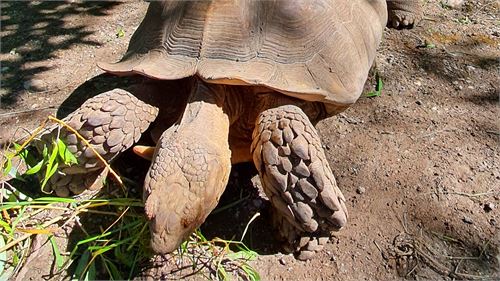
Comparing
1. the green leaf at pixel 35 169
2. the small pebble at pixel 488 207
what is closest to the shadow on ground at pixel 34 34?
the green leaf at pixel 35 169

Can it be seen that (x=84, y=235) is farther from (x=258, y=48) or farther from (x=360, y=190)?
(x=360, y=190)

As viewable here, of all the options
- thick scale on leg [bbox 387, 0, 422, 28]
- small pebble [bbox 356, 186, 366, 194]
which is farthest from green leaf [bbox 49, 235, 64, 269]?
thick scale on leg [bbox 387, 0, 422, 28]

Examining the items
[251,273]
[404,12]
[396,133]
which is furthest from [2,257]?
[404,12]

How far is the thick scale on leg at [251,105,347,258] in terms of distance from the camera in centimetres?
235

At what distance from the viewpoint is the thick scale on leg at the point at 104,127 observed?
260 centimetres

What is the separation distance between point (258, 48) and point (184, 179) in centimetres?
85

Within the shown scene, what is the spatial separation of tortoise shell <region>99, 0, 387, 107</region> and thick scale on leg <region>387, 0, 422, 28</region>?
56.5 inches

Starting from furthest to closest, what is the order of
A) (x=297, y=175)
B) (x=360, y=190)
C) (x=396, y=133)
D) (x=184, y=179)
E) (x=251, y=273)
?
1. (x=396, y=133)
2. (x=360, y=190)
3. (x=251, y=273)
4. (x=297, y=175)
5. (x=184, y=179)

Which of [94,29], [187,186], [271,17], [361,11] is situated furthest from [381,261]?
[94,29]

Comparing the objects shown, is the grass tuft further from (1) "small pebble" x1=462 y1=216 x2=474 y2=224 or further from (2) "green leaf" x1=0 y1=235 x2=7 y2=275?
(1) "small pebble" x1=462 y1=216 x2=474 y2=224

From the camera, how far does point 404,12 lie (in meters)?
4.12

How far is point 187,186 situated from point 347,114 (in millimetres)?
1610

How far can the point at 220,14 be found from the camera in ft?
8.63

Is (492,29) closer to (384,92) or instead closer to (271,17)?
(384,92)
